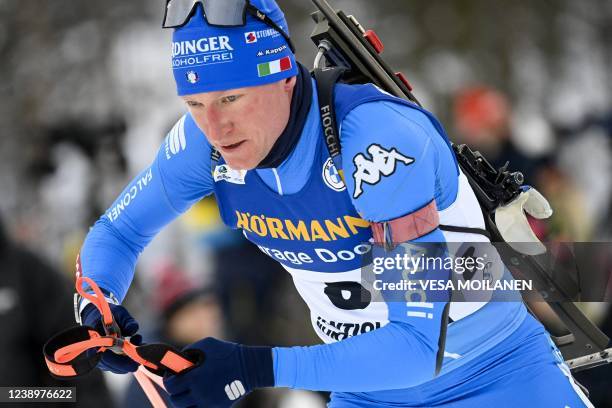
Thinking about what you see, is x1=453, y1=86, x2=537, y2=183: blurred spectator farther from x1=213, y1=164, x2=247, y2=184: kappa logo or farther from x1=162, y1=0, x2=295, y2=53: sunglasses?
x1=162, y1=0, x2=295, y2=53: sunglasses

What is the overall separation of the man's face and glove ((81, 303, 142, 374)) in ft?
2.08

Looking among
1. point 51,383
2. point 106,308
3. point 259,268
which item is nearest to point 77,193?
point 259,268

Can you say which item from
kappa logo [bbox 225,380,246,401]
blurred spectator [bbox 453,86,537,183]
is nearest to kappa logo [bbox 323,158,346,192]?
kappa logo [bbox 225,380,246,401]

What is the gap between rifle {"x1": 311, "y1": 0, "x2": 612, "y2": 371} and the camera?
3763mm

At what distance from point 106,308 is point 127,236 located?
0.60 meters

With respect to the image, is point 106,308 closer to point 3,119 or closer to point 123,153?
point 123,153

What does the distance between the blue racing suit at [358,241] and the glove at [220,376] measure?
57 millimetres

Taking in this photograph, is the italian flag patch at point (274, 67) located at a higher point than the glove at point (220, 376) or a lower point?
higher

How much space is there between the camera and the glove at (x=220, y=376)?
10.1 feet

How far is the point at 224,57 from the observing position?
3.28 metres

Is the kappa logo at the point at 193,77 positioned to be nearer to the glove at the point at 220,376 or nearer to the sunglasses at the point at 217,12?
the sunglasses at the point at 217,12

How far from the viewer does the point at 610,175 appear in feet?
32.0

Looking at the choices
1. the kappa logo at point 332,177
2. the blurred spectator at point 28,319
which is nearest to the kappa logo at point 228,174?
the kappa logo at point 332,177

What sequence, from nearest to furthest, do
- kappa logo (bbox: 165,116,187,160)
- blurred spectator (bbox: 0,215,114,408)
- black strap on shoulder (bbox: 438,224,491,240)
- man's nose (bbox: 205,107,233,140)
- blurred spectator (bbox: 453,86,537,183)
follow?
1. man's nose (bbox: 205,107,233,140)
2. black strap on shoulder (bbox: 438,224,491,240)
3. kappa logo (bbox: 165,116,187,160)
4. blurred spectator (bbox: 0,215,114,408)
5. blurred spectator (bbox: 453,86,537,183)
